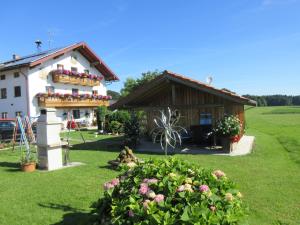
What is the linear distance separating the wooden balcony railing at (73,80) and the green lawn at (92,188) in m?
19.1

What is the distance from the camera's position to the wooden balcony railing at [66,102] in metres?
28.2

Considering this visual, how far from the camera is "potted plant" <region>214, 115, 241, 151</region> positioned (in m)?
12.6

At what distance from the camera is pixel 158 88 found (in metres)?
15.5

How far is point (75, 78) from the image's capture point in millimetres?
32688

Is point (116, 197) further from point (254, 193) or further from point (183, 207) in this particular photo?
point (254, 193)

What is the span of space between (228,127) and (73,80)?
916 inches

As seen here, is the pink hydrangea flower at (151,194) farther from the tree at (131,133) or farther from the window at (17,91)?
the window at (17,91)

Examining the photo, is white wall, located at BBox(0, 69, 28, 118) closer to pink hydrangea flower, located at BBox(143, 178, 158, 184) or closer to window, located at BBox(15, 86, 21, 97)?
window, located at BBox(15, 86, 21, 97)

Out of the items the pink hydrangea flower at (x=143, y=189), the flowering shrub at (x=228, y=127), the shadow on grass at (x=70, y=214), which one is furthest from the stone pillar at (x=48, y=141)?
the pink hydrangea flower at (x=143, y=189)

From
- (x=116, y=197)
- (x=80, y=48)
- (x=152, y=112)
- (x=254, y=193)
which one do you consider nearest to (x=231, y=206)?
(x=116, y=197)

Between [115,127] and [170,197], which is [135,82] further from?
[170,197]

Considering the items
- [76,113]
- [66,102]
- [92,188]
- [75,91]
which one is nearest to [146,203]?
[92,188]

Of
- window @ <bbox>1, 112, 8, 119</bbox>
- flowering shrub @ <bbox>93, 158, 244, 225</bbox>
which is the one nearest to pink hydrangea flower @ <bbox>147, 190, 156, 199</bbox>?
flowering shrub @ <bbox>93, 158, 244, 225</bbox>

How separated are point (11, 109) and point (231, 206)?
30.3 metres
